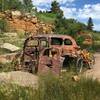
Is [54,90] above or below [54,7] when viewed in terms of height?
below

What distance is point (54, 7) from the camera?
7369cm

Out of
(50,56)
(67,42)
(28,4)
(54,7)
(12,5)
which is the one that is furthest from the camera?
(54,7)

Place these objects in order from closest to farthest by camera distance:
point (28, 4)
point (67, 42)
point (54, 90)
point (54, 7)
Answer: point (54, 90), point (67, 42), point (28, 4), point (54, 7)

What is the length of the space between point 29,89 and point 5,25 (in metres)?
27.4

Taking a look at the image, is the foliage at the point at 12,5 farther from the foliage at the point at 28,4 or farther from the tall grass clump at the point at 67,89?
the tall grass clump at the point at 67,89

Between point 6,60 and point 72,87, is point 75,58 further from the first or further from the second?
point 72,87

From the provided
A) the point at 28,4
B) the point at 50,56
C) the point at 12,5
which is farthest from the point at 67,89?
the point at 28,4

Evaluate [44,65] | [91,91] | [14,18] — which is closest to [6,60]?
[44,65]

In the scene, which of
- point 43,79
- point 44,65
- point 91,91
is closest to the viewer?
point 91,91

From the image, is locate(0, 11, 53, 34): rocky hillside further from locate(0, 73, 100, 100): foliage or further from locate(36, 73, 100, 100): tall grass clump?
Result: locate(0, 73, 100, 100): foliage

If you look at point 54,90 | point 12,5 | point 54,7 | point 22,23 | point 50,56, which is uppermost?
point 54,7

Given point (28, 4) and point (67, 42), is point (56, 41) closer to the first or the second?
point (67, 42)

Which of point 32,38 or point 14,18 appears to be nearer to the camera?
point 32,38

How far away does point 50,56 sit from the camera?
19672 mm
